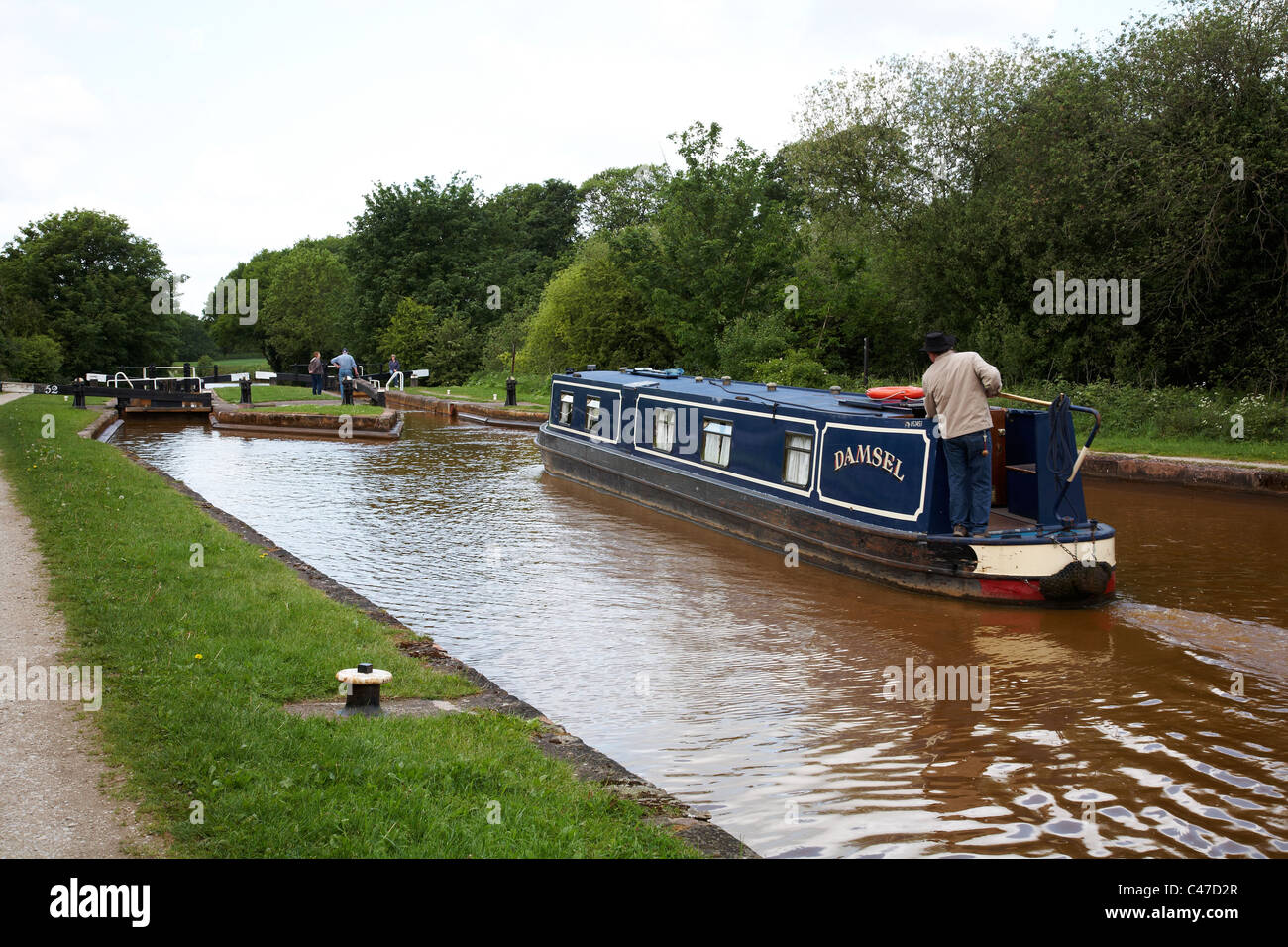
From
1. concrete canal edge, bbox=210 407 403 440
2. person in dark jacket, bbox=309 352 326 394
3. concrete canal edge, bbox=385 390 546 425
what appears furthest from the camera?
person in dark jacket, bbox=309 352 326 394

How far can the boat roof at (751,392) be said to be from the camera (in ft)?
33.1

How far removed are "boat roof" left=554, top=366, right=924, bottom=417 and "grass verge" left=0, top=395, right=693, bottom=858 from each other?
214 inches

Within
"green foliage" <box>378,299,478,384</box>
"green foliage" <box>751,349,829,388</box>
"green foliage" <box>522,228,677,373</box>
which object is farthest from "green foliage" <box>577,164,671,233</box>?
"green foliage" <box>751,349,829,388</box>

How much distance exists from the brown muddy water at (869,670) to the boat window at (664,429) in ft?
4.15

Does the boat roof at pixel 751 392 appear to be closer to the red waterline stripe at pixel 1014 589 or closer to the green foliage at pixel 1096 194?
the red waterline stripe at pixel 1014 589

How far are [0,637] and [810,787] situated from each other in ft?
14.9

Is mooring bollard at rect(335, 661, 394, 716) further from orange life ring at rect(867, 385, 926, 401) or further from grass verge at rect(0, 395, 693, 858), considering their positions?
orange life ring at rect(867, 385, 926, 401)

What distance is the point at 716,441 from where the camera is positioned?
1221 centimetres

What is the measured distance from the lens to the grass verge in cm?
365

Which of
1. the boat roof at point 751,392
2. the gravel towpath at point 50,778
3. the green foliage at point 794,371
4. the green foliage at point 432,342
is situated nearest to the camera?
the gravel towpath at point 50,778

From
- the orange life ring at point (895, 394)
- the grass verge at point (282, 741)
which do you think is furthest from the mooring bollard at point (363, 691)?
the orange life ring at point (895, 394)

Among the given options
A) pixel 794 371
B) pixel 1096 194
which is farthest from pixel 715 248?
pixel 1096 194

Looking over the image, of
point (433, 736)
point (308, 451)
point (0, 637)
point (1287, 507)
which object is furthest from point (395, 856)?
point (308, 451)

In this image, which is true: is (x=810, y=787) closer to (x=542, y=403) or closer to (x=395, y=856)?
(x=395, y=856)
